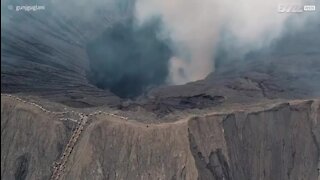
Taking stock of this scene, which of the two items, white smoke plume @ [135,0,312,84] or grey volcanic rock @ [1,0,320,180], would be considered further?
white smoke plume @ [135,0,312,84]

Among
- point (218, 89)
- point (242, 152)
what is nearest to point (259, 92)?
point (218, 89)

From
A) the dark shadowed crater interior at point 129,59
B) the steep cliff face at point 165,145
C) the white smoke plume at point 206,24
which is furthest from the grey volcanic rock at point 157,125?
the white smoke plume at point 206,24

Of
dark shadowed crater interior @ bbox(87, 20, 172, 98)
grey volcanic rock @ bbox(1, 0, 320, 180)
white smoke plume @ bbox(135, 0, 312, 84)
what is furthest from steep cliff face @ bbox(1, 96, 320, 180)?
white smoke plume @ bbox(135, 0, 312, 84)

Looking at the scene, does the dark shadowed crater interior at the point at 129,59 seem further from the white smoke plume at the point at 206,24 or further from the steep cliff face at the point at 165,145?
the steep cliff face at the point at 165,145

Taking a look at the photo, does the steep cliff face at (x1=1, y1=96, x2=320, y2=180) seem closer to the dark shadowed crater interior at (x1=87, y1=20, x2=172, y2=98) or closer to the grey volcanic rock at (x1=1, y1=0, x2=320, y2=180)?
the grey volcanic rock at (x1=1, y1=0, x2=320, y2=180)

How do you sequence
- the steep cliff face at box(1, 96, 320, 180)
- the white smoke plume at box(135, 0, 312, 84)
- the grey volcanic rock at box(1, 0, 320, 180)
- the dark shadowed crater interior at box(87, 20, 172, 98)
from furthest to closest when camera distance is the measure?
the white smoke plume at box(135, 0, 312, 84)
the dark shadowed crater interior at box(87, 20, 172, 98)
the grey volcanic rock at box(1, 0, 320, 180)
the steep cliff face at box(1, 96, 320, 180)
